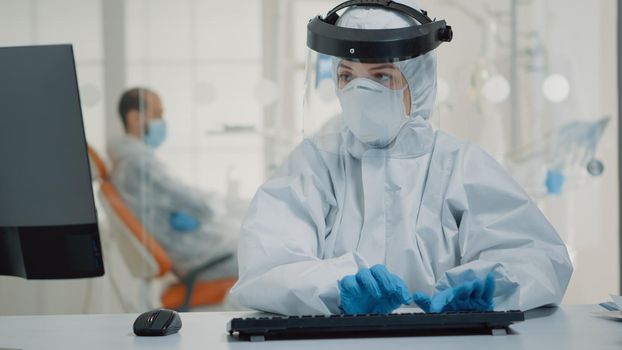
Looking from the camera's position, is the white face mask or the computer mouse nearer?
the computer mouse

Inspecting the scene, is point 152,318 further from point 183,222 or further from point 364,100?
point 183,222

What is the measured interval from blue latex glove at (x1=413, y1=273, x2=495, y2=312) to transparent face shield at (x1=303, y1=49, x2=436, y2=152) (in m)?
0.53

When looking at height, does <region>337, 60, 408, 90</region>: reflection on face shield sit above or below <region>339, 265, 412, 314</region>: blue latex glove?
above

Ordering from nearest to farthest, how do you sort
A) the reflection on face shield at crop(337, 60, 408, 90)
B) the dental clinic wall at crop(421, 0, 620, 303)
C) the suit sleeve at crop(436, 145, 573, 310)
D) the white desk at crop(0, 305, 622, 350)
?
the white desk at crop(0, 305, 622, 350) → the suit sleeve at crop(436, 145, 573, 310) → the reflection on face shield at crop(337, 60, 408, 90) → the dental clinic wall at crop(421, 0, 620, 303)

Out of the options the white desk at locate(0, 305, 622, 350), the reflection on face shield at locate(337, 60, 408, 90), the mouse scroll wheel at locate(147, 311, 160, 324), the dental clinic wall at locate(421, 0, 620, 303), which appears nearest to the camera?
the white desk at locate(0, 305, 622, 350)

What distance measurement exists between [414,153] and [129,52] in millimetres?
2046

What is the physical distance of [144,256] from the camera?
354 centimetres

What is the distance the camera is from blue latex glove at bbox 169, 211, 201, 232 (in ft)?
11.6

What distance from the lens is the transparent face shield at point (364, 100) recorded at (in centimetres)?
172

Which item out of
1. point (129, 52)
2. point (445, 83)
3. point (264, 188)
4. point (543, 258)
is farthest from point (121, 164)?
point (543, 258)

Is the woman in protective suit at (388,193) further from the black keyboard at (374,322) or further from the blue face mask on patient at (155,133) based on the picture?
the blue face mask on patient at (155,133)

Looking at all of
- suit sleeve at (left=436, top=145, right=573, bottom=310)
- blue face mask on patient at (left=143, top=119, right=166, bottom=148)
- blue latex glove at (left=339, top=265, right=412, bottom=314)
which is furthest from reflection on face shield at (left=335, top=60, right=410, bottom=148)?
blue face mask on patient at (left=143, top=119, right=166, bottom=148)

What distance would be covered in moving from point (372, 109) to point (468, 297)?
55 centimetres

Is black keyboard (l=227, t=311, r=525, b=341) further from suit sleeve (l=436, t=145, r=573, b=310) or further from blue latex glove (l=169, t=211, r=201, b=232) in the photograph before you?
blue latex glove (l=169, t=211, r=201, b=232)
